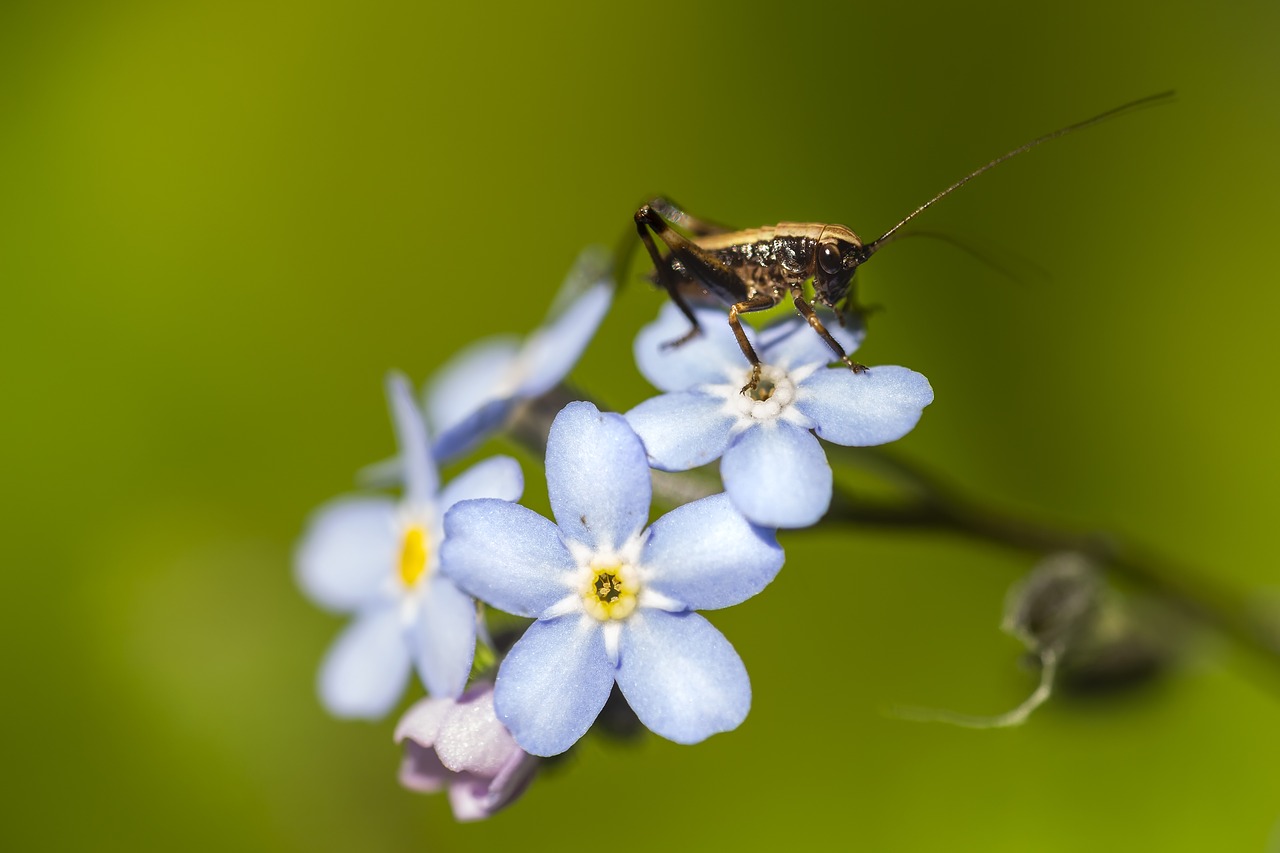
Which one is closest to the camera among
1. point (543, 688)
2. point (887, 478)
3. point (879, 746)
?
point (543, 688)

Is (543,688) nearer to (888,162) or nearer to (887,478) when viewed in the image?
(887,478)

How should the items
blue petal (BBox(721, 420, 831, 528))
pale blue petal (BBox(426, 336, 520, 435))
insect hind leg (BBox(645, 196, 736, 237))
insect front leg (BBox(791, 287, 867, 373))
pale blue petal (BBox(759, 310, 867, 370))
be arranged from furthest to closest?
pale blue petal (BBox(426, 336, 520, 435)), insect hind leg (BBox(645, 196, 736, 237)), pale blue petal (BBox(759, 310, 867, 370)), insect front leg (BBox(791, 287, 867, 373)), blue petal (BBox(721, 420, 831, 528))

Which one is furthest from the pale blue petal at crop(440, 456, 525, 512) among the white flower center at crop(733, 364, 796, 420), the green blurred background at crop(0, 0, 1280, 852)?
the green blurred background at crop(0, 0, 1280, 852)

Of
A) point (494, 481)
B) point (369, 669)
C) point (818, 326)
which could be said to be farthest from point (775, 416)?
point (369, 669)

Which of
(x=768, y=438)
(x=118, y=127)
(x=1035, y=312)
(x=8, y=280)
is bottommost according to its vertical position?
(x=1035, y=312)

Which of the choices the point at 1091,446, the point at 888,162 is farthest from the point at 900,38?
the point at 1091,446

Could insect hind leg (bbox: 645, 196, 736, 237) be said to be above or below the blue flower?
above

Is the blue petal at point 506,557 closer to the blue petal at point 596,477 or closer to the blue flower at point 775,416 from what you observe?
the blue petal at point 596,477

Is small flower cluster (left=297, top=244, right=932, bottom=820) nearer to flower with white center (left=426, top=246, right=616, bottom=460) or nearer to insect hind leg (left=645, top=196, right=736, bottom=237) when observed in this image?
flower with white center (left=426, top=246, right=616, bottom=460)
